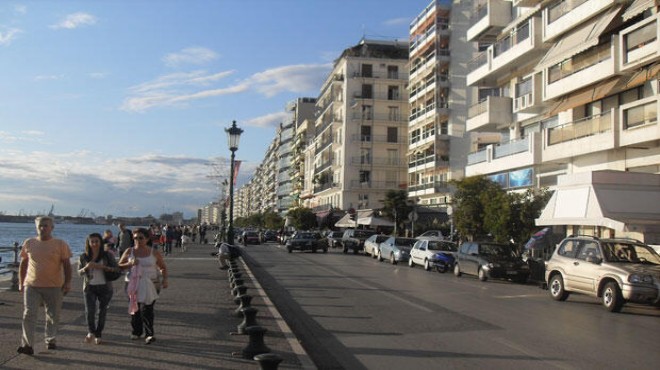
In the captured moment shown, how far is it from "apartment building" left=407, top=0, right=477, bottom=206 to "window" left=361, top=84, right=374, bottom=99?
19279 millimetres

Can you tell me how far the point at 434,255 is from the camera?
97.9 ft

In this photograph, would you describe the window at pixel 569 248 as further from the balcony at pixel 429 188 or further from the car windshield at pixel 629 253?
the balcony at pixel 429 188

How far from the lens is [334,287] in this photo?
64.6 feet

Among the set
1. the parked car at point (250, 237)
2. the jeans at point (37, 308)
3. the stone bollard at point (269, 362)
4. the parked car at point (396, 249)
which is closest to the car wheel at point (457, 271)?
the parked car at point (396, 249)

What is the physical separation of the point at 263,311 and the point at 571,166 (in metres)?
23.7

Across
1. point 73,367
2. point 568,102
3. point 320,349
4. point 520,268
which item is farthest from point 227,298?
point 568,102

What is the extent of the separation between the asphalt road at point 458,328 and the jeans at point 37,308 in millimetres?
3385

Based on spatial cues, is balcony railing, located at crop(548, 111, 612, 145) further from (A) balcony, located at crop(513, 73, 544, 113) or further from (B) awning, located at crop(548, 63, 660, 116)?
(A) balcony, located at crop(513, 73, 544, 113)

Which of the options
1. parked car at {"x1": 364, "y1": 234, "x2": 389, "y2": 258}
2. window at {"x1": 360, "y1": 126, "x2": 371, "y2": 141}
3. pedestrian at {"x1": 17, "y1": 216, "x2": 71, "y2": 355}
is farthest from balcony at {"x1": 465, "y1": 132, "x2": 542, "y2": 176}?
window at {"x1": 360, "y1": 126, "x2": 371, "y2": 141}

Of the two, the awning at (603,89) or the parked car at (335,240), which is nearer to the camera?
the awning at (603,89)

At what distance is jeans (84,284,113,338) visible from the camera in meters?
→ 9.09

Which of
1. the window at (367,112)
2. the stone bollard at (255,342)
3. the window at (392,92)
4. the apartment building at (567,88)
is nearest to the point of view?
the stone bollard at (255,342)

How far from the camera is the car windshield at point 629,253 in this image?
16516 millimetres

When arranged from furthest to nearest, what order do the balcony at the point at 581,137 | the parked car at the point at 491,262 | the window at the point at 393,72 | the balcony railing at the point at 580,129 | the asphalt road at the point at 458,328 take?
the window at the point at 393,72
the balcony railing at the point at 580,129
the balcony at the point at 581,137
the parked car at the point at 491,262
the asphalt road at the point at 458,328
